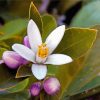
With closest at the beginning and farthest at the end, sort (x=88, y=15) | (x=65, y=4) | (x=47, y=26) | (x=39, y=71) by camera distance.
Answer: (x=39, y=71)
(x=47, y=26)
(x=88, y=15)
(x=65, y=4)

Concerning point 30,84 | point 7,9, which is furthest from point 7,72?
point 7,9

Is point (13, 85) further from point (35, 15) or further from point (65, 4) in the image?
point (65, 4)

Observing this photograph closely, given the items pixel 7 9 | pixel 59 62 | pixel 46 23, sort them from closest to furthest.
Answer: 1. pixel 59 62
2. pixel 46 23
3. pixel 7 9

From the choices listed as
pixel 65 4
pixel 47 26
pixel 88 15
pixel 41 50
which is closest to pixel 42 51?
pixel 41 50

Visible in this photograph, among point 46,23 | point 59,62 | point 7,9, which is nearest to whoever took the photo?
point 59,62

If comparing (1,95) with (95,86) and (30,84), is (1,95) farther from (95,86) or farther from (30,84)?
(95,86)

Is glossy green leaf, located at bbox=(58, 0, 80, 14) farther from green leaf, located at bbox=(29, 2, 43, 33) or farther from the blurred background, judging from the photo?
green leaf, located at bbox=(29, 2, 43, 33)

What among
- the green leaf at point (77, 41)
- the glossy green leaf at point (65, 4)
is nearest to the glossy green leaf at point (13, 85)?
the green leaf at point (77, 41)
